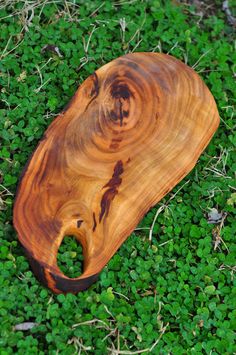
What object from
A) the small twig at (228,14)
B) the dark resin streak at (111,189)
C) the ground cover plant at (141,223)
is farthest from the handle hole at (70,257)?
the small twig at (228,14)

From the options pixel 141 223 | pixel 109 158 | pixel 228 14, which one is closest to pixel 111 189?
pixel 109 158

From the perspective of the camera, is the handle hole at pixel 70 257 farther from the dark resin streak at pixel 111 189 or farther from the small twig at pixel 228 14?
the small twig at pixel 228 14

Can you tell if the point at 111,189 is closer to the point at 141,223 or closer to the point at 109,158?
the point at 109,158

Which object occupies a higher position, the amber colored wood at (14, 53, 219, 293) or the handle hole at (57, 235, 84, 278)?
the amber colored wood at (14, 53, 219, 293)

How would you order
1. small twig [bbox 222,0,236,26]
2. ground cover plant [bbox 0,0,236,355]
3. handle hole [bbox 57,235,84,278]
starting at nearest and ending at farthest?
1. ground cover plant [bbox 0,0,236,355]
2. handle hole [bbox 57,235,84,278]
3. small twig [bbox 222,0,236,26]

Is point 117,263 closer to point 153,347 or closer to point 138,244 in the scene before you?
point 138,244

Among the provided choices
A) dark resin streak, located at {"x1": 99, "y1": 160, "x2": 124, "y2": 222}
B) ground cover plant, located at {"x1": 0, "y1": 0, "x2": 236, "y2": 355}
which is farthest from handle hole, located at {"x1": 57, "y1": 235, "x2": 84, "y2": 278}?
dark resin streak, located at {"x1": 99, "y1": 160, "x2": 124, "y2": 222}

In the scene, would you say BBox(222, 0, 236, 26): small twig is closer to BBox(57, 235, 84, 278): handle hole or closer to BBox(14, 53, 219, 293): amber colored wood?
BBox(14, 53, 219, 293): amber colored wood

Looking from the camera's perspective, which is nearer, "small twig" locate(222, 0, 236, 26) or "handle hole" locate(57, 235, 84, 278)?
"handle hole" locate(57, 235, 84, 278)
